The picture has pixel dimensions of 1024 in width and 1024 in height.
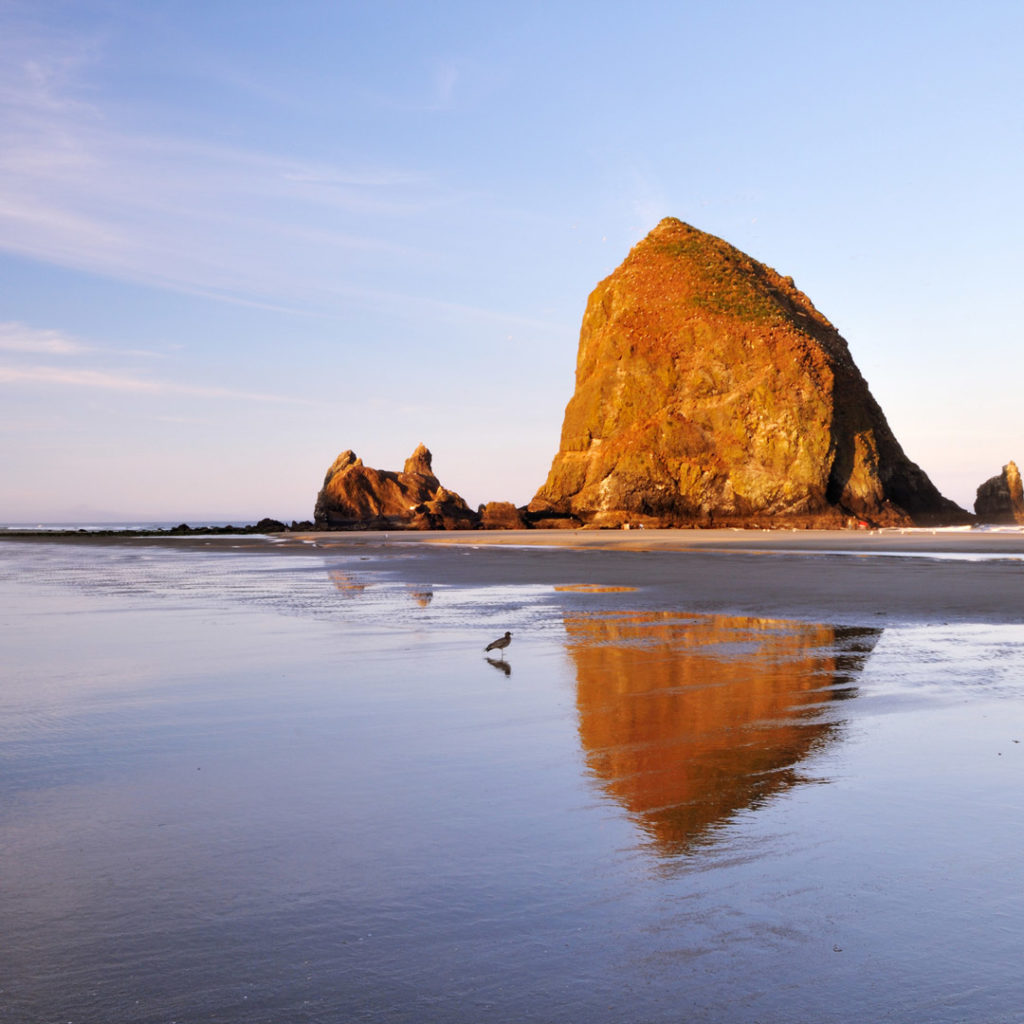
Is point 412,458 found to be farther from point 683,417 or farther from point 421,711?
point 421,711

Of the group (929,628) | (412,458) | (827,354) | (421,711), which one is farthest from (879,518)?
(421,711)

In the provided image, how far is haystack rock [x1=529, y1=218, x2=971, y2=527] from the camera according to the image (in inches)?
3265

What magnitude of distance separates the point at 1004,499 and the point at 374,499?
2812 inches

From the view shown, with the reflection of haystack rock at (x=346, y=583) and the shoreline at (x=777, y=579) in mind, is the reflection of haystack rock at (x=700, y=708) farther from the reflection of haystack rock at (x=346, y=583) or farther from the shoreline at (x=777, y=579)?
the reflection of haystack rock at (x=346, y=583)

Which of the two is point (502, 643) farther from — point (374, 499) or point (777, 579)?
point (374, 499)

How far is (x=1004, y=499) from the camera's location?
3932 inches

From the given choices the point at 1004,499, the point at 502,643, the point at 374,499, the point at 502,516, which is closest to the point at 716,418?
the point at 502,516

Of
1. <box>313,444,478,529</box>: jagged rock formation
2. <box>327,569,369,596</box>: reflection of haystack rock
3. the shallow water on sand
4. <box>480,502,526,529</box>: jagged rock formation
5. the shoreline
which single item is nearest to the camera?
the shallow water on sand

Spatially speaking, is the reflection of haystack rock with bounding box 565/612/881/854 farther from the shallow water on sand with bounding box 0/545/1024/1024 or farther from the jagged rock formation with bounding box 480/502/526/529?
the jagged rock formation with bounding box 480/502/526/529

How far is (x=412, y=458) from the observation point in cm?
12938

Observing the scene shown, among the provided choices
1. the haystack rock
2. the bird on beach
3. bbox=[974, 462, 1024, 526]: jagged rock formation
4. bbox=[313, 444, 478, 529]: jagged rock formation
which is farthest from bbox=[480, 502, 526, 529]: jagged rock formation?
the bird on beach

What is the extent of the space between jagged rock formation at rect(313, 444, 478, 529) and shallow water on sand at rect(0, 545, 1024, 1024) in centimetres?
9107

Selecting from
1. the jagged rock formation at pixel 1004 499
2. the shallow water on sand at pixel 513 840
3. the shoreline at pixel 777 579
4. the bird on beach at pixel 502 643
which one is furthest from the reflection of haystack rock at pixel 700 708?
the jagged rock formation at pixel 1004 499

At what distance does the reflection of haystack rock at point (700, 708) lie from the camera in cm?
527
